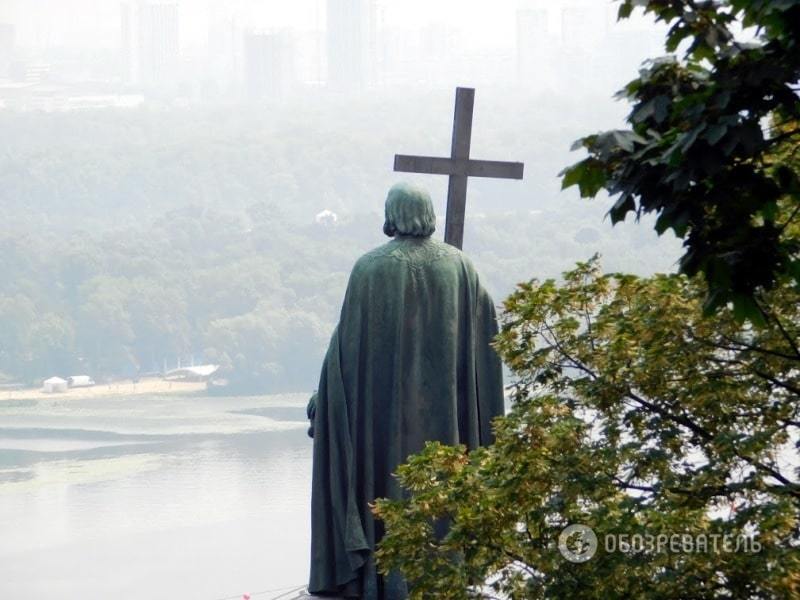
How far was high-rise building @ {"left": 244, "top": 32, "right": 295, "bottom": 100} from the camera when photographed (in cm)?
6944

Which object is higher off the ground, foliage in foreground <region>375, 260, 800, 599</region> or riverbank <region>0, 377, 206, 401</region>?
foliage in foreground <region>375, 260, 800, 599</region>

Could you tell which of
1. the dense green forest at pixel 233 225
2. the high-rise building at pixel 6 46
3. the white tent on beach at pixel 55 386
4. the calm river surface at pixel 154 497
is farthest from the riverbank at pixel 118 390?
the high-rise building at pixel 6 46

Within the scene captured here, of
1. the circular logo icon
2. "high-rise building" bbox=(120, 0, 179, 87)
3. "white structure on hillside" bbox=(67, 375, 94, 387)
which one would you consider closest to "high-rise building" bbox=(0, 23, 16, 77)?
"high-rise building" bbox=(120, 0, 179, 87)

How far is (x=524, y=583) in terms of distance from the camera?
5500 millimetres

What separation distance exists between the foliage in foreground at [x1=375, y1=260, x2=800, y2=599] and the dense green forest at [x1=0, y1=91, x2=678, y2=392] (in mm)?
21026

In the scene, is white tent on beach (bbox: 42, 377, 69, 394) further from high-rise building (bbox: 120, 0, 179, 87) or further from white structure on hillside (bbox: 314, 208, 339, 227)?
high-rise building (bbox: 120, 0, 179, 87)

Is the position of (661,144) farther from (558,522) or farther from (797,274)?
(558,522)

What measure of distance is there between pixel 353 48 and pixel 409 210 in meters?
65.3

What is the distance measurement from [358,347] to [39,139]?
2343 inches

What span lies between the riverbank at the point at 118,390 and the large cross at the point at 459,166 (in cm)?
3093

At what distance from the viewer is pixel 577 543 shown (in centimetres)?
541

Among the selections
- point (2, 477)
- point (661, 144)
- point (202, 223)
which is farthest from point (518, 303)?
point (202, 223)

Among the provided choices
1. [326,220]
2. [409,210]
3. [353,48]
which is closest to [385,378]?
[409,210]

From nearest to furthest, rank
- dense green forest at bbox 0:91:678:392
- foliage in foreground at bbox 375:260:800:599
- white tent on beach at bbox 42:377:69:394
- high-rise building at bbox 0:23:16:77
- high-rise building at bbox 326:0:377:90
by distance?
foliage in foreground at bbox 375:260:800:599 < white tent on beach at bbox 42:377:69:394 < dense green forest at bbox 0:91:678:392 < high-rise building at bbox 326:0:377:90 < high-rise building at bbox 0:23:16:77
